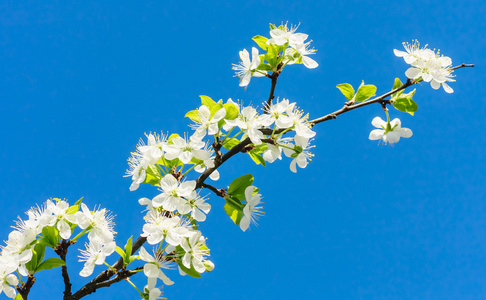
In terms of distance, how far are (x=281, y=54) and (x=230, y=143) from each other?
668mm

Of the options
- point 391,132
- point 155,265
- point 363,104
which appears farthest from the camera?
point 391,132

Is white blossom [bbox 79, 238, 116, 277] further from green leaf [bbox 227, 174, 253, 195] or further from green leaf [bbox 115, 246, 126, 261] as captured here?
green leaf [bbox 227, 174, 253, 195]

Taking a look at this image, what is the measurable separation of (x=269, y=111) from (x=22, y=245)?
5.27 ft

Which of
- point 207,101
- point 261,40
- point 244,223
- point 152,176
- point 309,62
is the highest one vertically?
point 261,40

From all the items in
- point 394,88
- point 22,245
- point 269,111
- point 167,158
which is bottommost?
point 22,245

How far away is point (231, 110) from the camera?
252 cm

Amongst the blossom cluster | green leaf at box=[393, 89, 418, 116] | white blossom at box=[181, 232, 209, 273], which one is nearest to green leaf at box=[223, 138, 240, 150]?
the blossom cluster

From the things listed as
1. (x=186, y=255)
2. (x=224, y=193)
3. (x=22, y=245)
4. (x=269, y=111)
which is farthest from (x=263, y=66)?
(x=22, y=245)

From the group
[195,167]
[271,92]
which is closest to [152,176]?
[195,167]

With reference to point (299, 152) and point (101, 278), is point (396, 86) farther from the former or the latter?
point (101, 278)

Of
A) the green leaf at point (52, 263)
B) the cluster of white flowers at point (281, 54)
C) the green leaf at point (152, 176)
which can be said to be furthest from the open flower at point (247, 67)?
the green leaf at point (52, 263)

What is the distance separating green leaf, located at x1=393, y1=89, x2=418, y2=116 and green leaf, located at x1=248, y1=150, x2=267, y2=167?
0.94 m

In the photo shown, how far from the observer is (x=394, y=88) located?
9.53 ft

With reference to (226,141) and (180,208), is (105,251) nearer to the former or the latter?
(180,208)
